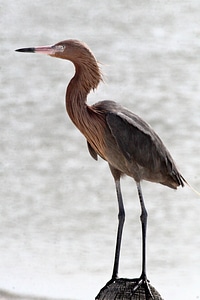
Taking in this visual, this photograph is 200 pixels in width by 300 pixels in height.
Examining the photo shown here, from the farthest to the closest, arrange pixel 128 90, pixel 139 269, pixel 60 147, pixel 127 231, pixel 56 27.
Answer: pixel 56 27 → pixel 128 90 → pixel 60 147 → pixel 127 231 → pixel 139 269

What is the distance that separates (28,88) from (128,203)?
93.2 inches

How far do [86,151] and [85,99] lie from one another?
4.25m

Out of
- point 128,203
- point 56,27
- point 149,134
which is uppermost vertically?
point 56,27

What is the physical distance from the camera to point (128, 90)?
9.71m

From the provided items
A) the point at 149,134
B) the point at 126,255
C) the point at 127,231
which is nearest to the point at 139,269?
the point at 126,255

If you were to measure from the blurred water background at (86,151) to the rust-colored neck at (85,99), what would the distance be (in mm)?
1832

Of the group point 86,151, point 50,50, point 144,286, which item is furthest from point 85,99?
point 86,151

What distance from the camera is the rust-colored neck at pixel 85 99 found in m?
4.47

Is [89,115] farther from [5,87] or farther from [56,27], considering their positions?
[56,27]

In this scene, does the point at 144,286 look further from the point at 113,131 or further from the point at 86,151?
the point at 86,151

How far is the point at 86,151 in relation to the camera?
28.8 feet

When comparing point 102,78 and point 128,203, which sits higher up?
point 128,203

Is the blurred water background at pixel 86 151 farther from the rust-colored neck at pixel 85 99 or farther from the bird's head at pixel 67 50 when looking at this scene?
the bird's head at pixel 67 50

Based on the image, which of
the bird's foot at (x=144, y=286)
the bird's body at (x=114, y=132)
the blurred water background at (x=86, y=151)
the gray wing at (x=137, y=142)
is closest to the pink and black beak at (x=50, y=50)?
the bird's body at (x=114, y=132)
